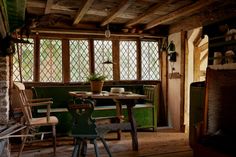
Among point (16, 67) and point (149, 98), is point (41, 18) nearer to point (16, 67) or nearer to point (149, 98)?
point (16, 67)

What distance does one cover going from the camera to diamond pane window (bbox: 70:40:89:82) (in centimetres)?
564

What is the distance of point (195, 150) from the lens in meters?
2.89

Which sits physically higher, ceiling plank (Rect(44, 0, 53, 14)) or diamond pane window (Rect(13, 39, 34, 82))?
ceiling plank (Rect(44, 0, 53, 14))

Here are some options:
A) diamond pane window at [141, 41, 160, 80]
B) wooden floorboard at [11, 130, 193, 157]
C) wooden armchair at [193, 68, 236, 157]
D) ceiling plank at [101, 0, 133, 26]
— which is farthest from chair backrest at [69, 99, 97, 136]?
diamond pane window at [141, 41, 160, 80]

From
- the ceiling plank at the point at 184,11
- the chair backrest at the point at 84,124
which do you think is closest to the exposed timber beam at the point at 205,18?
the ceiling plank at the point at 184,11

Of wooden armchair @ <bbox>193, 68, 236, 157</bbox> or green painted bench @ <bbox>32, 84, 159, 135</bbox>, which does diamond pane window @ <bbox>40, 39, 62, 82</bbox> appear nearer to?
green painted bench @ <bbox>32, 84, 159, 135</bbox>

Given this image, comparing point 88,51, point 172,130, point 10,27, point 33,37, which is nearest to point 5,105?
point 10,27

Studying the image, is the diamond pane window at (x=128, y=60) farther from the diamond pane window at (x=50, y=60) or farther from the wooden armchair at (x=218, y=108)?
the wooden armchair at (x=218, y=108)

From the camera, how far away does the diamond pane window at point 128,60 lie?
596cm

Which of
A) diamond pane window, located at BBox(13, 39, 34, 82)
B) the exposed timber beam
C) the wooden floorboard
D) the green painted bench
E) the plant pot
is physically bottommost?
the wooden floorboard

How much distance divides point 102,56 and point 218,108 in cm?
317

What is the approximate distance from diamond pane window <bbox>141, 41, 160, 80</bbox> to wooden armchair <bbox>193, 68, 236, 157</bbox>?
2.83 metres

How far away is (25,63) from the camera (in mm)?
5340

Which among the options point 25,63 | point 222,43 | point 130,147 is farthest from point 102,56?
point 222,43
